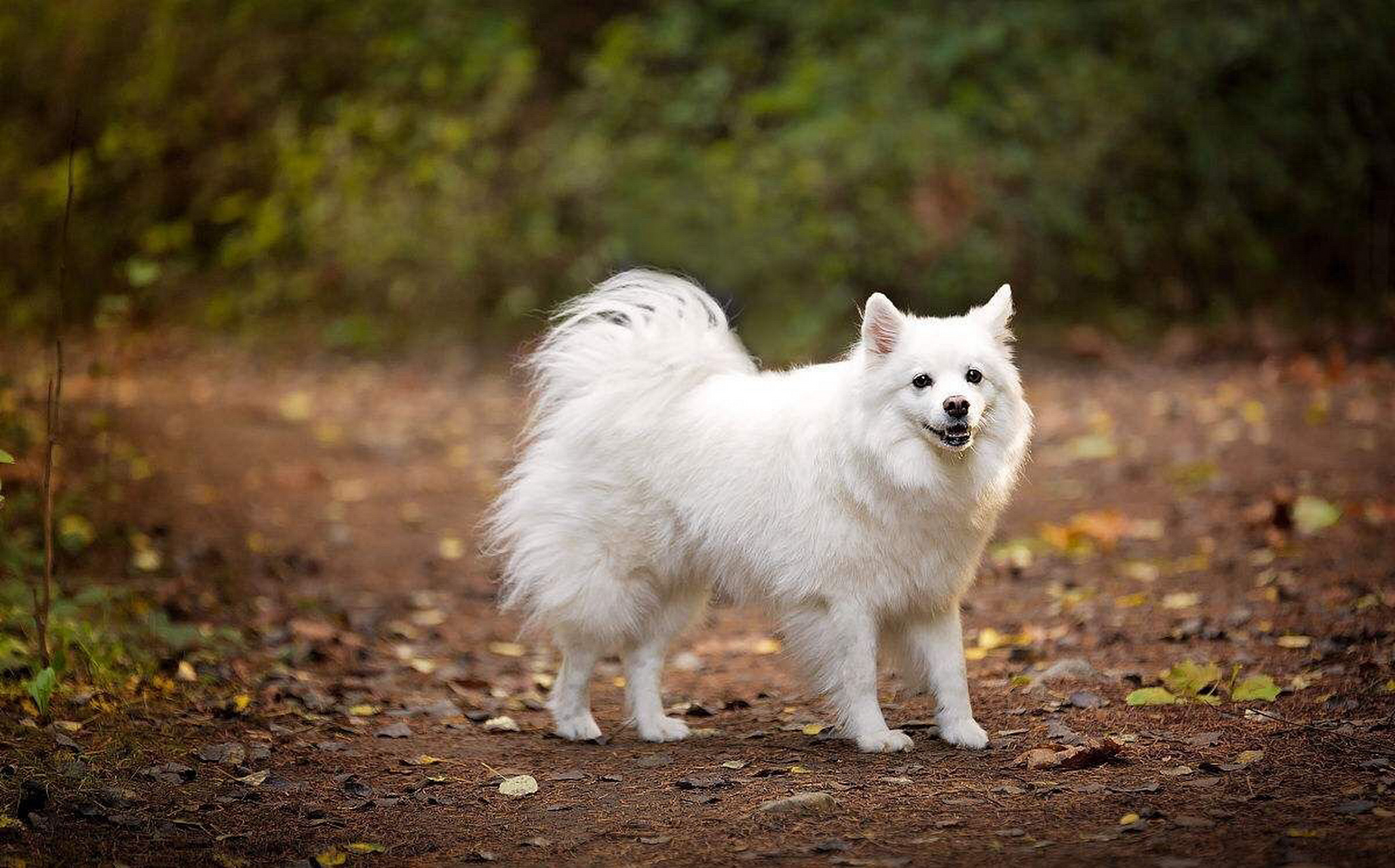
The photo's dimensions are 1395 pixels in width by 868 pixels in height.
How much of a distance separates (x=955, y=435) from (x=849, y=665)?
0.88m

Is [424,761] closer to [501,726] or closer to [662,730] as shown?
[501,726]

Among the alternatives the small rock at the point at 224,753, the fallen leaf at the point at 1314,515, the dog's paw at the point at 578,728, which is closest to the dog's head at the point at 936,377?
the dog's paw at the point at 578,728

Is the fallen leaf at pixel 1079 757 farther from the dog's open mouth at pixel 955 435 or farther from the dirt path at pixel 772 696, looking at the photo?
the dog's open mouth at pixel 955 435

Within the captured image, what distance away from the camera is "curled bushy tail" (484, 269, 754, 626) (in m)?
5.14

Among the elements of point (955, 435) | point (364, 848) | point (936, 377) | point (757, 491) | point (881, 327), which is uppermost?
point (881, 327)

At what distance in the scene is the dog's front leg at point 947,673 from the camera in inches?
184

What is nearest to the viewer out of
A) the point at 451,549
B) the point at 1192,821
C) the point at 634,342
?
the point at 1192,821

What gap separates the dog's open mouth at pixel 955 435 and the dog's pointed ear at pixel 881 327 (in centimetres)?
32

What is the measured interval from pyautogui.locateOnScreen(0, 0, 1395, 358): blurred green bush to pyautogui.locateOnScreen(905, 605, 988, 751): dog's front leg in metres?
8.52

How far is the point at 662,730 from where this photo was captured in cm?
507

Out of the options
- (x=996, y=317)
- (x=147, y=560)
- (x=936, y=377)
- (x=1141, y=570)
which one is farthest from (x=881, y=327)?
(x=147, y=560)

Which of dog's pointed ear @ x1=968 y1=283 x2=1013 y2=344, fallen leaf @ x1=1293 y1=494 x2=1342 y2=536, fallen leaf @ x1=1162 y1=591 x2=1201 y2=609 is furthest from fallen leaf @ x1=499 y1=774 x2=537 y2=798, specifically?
fallen leaf @ x1=1293 y1=494 x2=1342 y2=536

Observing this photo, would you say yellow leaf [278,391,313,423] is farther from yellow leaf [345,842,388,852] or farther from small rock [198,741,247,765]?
yellow leaf [345,842,388,852]

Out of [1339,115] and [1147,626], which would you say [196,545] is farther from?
[1339,115]
